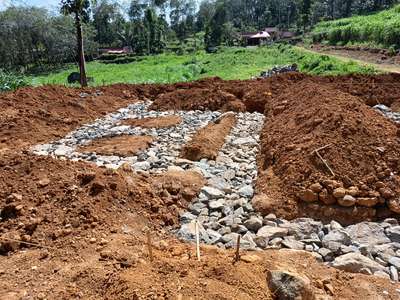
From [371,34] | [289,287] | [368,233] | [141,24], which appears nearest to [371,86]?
[368,233]

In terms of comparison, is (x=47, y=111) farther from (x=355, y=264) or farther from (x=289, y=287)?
(x=289, y=287)

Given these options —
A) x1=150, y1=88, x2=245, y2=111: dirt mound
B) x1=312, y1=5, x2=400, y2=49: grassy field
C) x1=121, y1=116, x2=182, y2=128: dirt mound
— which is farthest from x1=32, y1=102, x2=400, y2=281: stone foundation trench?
x1=312, y1=5, x2=400, y2=49: grassy field

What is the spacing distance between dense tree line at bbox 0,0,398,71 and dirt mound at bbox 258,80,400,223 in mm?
16499

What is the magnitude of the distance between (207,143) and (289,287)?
5.96m

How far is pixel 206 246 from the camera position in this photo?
541cm

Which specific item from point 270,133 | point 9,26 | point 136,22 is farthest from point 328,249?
point 136,22

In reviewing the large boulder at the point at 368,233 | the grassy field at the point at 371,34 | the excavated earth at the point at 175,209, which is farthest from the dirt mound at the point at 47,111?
the grassy field at the point at 371,34

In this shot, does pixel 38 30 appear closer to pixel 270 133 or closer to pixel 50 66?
pixel 50 66

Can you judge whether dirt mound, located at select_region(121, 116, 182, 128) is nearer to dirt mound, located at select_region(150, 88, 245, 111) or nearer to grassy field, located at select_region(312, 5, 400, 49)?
dirt mound, located at select_region(150, 88, 245, 111)

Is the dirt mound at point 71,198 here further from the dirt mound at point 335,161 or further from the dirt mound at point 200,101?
the dirt mound at point 200,101

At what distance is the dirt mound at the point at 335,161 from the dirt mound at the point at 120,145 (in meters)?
3.21

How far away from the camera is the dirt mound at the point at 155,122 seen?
12.7 meters

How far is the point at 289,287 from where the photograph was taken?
13.3 ft

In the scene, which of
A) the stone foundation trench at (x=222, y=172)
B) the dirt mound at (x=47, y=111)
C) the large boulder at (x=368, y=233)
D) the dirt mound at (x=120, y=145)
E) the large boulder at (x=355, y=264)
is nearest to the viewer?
the large boulder at (x=355, y=264)
